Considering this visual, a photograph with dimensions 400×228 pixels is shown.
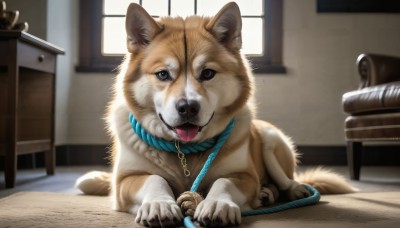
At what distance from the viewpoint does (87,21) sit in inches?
152

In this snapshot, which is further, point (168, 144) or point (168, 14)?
point (168, 14)

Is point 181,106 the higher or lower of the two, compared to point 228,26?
lower

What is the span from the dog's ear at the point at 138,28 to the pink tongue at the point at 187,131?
Result: 34cm

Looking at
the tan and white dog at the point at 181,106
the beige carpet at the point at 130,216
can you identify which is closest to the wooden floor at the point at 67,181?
the beige carpet at the point at 130,216

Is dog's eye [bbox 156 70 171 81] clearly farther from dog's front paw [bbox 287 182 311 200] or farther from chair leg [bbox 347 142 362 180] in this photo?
chair leg [bbox 347 142 362 180]

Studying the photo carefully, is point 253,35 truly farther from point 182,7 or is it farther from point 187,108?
point 187,108

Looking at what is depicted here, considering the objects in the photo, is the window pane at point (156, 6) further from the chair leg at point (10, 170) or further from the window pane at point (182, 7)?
the chair leg at point (10, 170)

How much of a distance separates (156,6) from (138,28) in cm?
249

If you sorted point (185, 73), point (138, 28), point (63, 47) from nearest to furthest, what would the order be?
1. point (185, 73)
2. point (138, 28)
3. point (63, 47)

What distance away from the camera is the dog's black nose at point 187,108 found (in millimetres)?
1258

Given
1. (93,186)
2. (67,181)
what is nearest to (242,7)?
(67,181)

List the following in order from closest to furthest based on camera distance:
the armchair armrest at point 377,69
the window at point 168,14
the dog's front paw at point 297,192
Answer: the dog's front paw at point 297,192 < the armchair armrest at point 377,69 < the window at point 168,14

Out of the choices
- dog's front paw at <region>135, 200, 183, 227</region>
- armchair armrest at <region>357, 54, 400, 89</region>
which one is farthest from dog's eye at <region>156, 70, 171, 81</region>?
armchair armrest at <region>357, 54, 400, 89</region>

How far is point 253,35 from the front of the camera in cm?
395
